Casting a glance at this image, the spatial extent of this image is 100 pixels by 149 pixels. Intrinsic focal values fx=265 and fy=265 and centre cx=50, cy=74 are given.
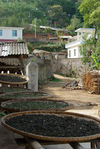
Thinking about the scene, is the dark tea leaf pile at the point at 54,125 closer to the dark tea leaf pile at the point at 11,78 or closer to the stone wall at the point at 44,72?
the dark tea leaf pile at the point at 11,78

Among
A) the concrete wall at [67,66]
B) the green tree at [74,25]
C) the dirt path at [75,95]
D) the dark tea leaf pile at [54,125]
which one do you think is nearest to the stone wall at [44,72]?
the dirt path at [75,95]

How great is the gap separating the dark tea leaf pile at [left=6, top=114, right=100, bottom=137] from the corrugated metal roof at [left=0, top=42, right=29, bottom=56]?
18.1 ft

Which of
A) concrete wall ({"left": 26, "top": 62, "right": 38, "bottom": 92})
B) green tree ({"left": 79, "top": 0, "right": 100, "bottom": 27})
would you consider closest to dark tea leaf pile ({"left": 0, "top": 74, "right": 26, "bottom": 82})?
concrete wall ({"left": 26, "top": 62, "right": 38, "bottom": 92})

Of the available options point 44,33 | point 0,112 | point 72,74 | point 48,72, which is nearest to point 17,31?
point 44,33

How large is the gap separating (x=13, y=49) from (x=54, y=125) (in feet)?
21.1

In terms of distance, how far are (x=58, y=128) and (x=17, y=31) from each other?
37.6 metres

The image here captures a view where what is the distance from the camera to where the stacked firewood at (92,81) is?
13.7 m

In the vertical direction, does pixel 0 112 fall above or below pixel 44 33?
below

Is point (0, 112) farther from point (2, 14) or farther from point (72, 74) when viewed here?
point (2, 14)

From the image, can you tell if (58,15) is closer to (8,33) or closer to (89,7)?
(89,7)

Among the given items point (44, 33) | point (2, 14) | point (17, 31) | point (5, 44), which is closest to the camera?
point (5, 44)

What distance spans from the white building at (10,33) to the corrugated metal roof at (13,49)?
29993 mm

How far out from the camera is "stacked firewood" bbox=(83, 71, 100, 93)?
44.9 feet

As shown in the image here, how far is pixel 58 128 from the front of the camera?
8.63ft
